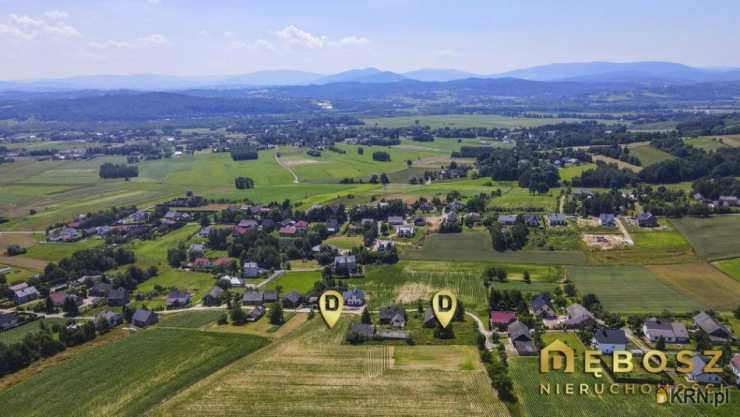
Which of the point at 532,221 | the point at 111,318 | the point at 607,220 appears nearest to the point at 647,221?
the point at 607,220

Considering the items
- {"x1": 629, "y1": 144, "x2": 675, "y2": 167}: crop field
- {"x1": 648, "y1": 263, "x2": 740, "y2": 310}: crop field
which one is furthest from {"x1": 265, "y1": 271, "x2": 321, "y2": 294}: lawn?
{"x1": 629, "y1": 144, "x2": 675, "y2": 167}: crop field

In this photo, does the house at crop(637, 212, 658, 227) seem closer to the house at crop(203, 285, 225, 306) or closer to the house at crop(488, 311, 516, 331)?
the house at crop(488, 311, 516, 331)

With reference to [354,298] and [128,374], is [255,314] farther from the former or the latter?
[128,374]

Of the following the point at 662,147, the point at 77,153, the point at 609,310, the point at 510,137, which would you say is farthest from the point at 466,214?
the point at 77,153

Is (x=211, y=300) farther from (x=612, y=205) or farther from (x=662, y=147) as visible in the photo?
(x=662, y=147)

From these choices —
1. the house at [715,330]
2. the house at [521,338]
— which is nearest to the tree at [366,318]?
the house at [521,338]
